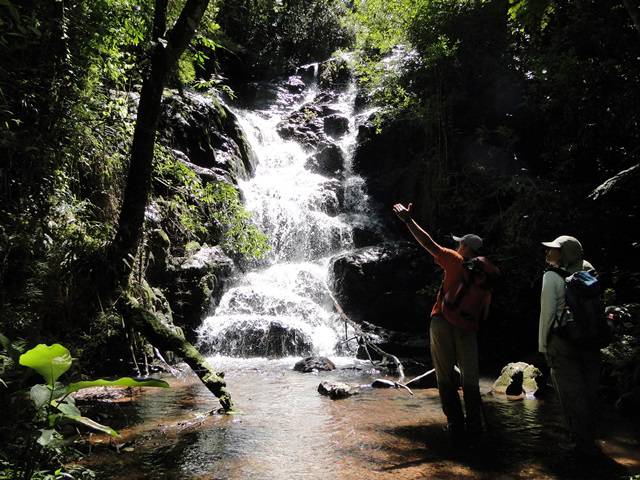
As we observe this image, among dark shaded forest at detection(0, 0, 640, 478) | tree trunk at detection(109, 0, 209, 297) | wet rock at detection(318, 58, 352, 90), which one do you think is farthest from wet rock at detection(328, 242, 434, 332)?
wet rock at detection(318, 58, 352, 90)

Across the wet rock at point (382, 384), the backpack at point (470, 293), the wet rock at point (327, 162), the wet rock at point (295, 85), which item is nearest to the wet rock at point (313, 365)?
the wet rock at point (382, 384)

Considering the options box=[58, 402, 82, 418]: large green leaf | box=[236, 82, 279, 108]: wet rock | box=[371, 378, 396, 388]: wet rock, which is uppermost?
box=[236, 82, 279, 108]: wet rock

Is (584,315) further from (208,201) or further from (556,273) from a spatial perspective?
(208,201)

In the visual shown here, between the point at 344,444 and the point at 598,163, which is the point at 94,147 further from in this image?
the point at 598,163

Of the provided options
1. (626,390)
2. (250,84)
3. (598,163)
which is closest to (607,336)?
(626,390)

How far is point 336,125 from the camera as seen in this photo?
68.5ft

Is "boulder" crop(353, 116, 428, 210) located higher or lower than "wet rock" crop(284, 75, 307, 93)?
lower

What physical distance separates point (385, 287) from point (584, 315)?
969 centimetres

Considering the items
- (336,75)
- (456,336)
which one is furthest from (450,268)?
(336,75)

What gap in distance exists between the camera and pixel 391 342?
Answer: 39.8 ft

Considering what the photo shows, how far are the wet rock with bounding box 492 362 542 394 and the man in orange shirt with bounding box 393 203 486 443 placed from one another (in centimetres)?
307

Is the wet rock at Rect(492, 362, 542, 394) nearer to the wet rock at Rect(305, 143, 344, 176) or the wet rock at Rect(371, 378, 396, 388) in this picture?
the wet rock at Rect(371, 378, 396, 388)

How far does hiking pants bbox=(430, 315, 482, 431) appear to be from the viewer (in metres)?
4.65

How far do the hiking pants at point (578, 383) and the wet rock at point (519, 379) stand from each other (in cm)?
337
